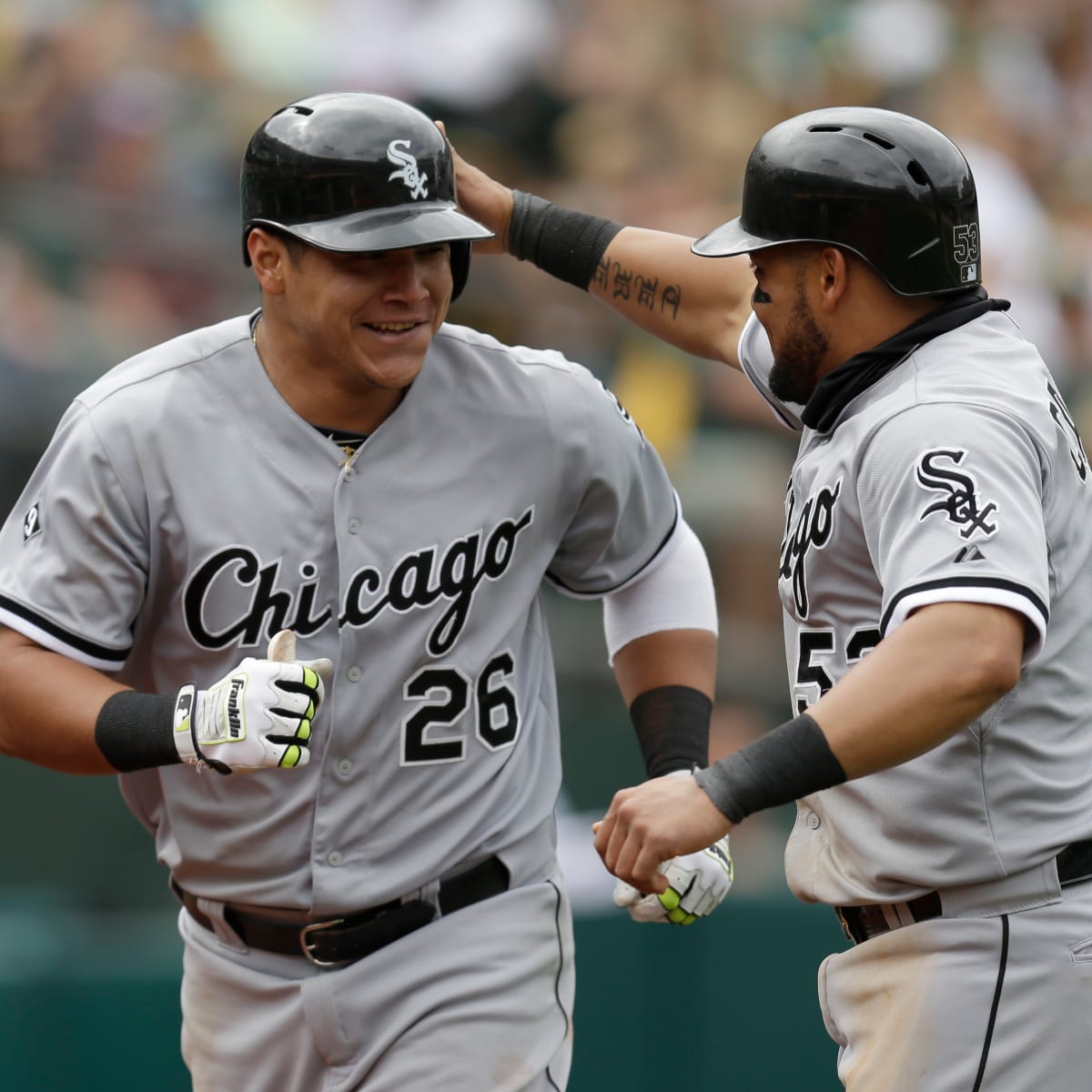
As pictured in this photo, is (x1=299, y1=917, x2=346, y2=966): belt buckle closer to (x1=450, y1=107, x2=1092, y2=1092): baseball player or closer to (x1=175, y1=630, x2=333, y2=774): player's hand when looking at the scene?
(x1=175, y1=630, x2=333, y2=774): player's hand

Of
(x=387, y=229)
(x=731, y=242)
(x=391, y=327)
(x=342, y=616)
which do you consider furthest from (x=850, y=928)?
(x=387, y=229)

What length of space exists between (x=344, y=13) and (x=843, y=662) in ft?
21.9

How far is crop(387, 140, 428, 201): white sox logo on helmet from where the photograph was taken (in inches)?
134

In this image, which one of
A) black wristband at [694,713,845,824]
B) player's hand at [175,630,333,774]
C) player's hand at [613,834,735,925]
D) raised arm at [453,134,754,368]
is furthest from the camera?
raised arm at [453,134,754,368]

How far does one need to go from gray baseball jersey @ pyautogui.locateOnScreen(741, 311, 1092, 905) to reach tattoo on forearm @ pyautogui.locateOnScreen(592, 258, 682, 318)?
0.71 m

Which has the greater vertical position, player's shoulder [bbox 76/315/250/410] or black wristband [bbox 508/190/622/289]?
black wristband [bbox 508/190/622/289]

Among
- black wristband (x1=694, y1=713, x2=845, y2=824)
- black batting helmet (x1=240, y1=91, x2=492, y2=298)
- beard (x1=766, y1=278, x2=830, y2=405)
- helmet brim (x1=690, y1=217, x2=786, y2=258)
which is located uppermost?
black batting helmet (x1=240, y1=91, x2=492, y2=298)

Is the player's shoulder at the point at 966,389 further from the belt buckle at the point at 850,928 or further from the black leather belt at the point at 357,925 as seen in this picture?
the black leather belt at the point at 357,925

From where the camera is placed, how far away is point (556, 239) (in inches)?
158

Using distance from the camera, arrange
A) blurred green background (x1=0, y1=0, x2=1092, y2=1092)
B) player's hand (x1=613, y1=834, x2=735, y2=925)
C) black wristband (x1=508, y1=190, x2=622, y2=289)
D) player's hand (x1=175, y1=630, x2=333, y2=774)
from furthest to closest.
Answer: blurred green background (x1=0, y1=0, x2=1092, y2=1092) < black wristband (x1=508, y1=190, x2=622, y2=289) < player's hand (x1=613, y1=834, x2=735, y2=925) < player's hand (x1=175, y1=630, x2=333, y2=774)

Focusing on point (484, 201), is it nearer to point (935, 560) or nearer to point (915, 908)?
point (935, 560)

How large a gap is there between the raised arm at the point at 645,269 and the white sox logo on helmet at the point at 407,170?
42 centimetres

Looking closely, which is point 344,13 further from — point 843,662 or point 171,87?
point 843,662

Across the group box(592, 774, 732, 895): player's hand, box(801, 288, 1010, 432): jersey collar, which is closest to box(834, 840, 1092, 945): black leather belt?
box(592, 774, 732, 895): player's hand
